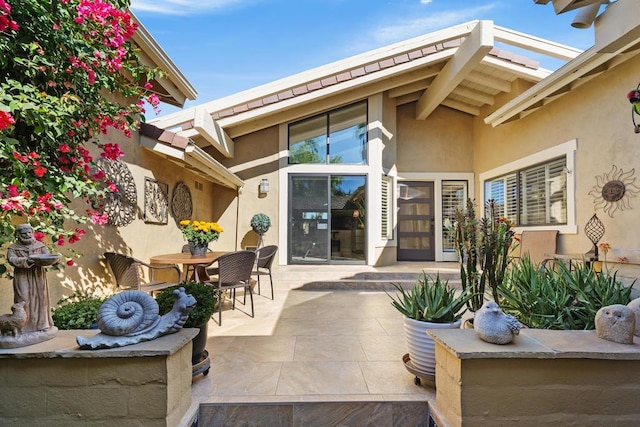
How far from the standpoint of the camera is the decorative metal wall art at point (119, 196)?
370cm

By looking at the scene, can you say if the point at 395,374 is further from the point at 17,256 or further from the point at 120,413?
the point at 17,256

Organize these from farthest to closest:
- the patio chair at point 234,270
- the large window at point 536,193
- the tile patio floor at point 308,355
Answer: the large window at point 536,193
the patio chair at point 234,270
the tile patio floor at point 308,355

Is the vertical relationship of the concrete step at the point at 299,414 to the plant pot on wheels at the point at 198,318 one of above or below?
below

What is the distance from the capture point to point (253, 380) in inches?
94.9

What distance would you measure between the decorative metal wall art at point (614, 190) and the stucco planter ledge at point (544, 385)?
11.3ft

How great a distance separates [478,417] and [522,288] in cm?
143

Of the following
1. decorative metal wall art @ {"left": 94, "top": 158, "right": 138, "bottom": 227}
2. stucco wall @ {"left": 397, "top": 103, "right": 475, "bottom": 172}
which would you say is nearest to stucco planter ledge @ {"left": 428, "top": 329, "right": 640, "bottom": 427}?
decorative metal wall art @ {"left": 94, "top": 158, "right": 138, "bottom": 227}

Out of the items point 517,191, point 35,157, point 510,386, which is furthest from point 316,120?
point 510,386

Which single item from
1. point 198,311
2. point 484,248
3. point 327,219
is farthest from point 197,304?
point 327,219

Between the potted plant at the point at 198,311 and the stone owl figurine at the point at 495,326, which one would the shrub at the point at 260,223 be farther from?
the stone owl figurine at the point at 495,326

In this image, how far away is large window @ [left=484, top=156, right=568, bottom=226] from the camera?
566 cm

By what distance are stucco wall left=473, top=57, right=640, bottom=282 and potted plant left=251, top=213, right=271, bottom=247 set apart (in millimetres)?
5286

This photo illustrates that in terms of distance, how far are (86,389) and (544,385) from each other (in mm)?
2413

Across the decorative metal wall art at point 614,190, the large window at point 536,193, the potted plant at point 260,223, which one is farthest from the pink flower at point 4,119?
the large window at point 536,193
